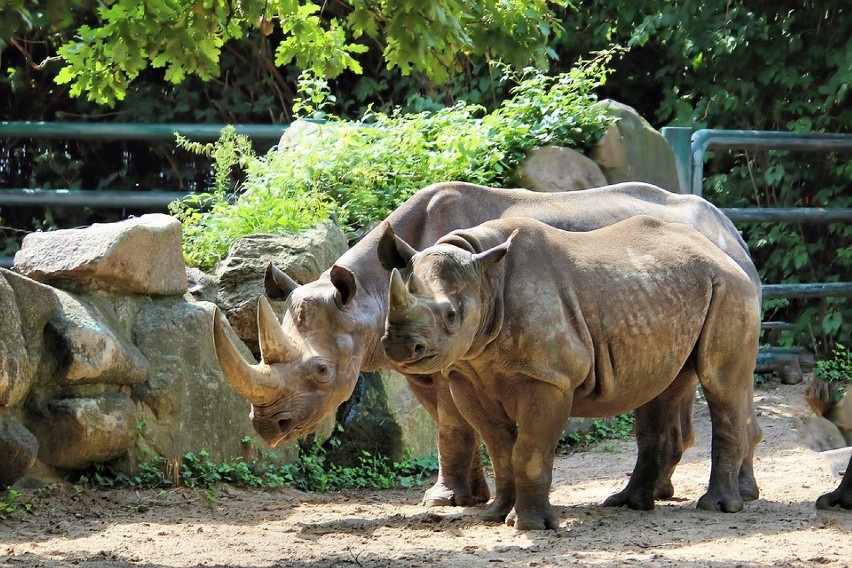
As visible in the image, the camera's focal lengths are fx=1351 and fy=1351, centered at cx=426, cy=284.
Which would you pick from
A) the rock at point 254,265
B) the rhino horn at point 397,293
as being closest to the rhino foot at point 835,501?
the rhino horn at point 397,293

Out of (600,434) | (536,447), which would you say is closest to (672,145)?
(600,434)

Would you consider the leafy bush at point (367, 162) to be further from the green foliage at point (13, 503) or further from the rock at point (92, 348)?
the green foliage at point (13, 503)

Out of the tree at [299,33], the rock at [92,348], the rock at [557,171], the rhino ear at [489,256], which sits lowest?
the rock at [92,348]

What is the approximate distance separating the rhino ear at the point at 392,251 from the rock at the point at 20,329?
1.82 meters

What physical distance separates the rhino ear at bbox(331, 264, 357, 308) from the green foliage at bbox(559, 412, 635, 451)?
339cm

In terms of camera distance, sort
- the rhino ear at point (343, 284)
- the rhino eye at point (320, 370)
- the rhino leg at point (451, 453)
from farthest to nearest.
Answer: the rhino leg at point (451, 453), the rhino ear at point (343, 284), the rhino eye at point (320, 370)

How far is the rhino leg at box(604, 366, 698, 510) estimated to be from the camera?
22.2ft

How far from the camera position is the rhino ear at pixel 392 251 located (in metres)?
6.09

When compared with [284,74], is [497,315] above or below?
below

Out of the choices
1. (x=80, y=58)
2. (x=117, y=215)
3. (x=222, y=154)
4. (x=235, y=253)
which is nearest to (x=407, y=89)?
(x=117, y=215)

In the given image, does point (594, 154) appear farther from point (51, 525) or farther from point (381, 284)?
point (51, 525)

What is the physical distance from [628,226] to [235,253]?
2.47 meters

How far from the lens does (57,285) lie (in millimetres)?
7332

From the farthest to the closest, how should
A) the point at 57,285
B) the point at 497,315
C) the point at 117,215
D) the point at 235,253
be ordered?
the point at 117,215, the point at 235,253, the point at 57,285, the point at 497,315
